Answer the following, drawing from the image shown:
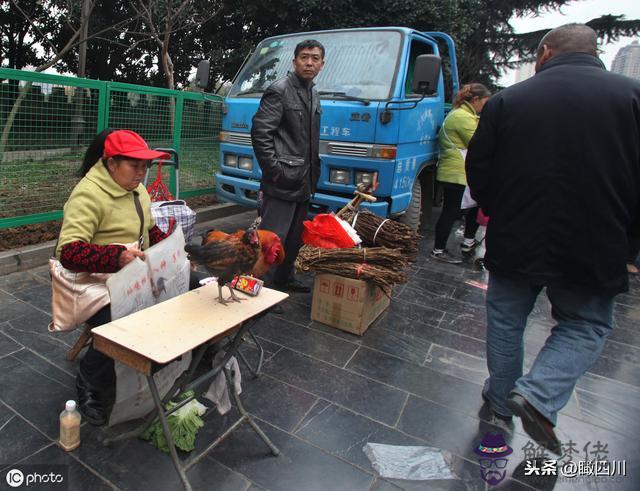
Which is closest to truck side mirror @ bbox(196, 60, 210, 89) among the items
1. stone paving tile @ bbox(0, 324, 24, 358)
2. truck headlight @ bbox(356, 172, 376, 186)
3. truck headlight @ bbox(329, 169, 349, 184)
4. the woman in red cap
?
truck headlight @ bbox(329, 169, 349, 184)

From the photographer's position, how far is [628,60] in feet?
45.3

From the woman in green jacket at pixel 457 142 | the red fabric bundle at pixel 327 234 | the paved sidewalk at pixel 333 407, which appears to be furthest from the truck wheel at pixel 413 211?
the red fabric bundle at pixel 327 234

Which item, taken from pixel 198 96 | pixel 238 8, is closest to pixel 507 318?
pixel 198 96

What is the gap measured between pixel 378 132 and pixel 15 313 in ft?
11.1

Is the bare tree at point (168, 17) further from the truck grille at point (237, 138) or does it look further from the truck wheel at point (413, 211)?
the truck wheel at point (413, 211)

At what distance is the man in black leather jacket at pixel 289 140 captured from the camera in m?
3.40

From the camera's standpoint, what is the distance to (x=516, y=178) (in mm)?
2090

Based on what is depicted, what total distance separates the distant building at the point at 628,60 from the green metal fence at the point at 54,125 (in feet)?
44.6

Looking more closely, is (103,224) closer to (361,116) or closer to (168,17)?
(361,116)

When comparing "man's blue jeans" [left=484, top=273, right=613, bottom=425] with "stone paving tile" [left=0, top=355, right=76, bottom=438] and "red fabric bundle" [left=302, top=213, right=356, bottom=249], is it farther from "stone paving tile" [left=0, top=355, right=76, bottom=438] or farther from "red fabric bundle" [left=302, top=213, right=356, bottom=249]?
"stone paving tile" [left=0, top=355, right=76, bottom=438]

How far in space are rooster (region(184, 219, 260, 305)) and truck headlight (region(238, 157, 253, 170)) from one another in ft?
9.74

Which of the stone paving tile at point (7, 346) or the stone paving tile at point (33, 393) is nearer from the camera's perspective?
the stone paving tile at point (33, 393)

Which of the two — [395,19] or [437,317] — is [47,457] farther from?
[395,19]

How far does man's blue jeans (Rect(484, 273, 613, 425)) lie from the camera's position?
2.06m
